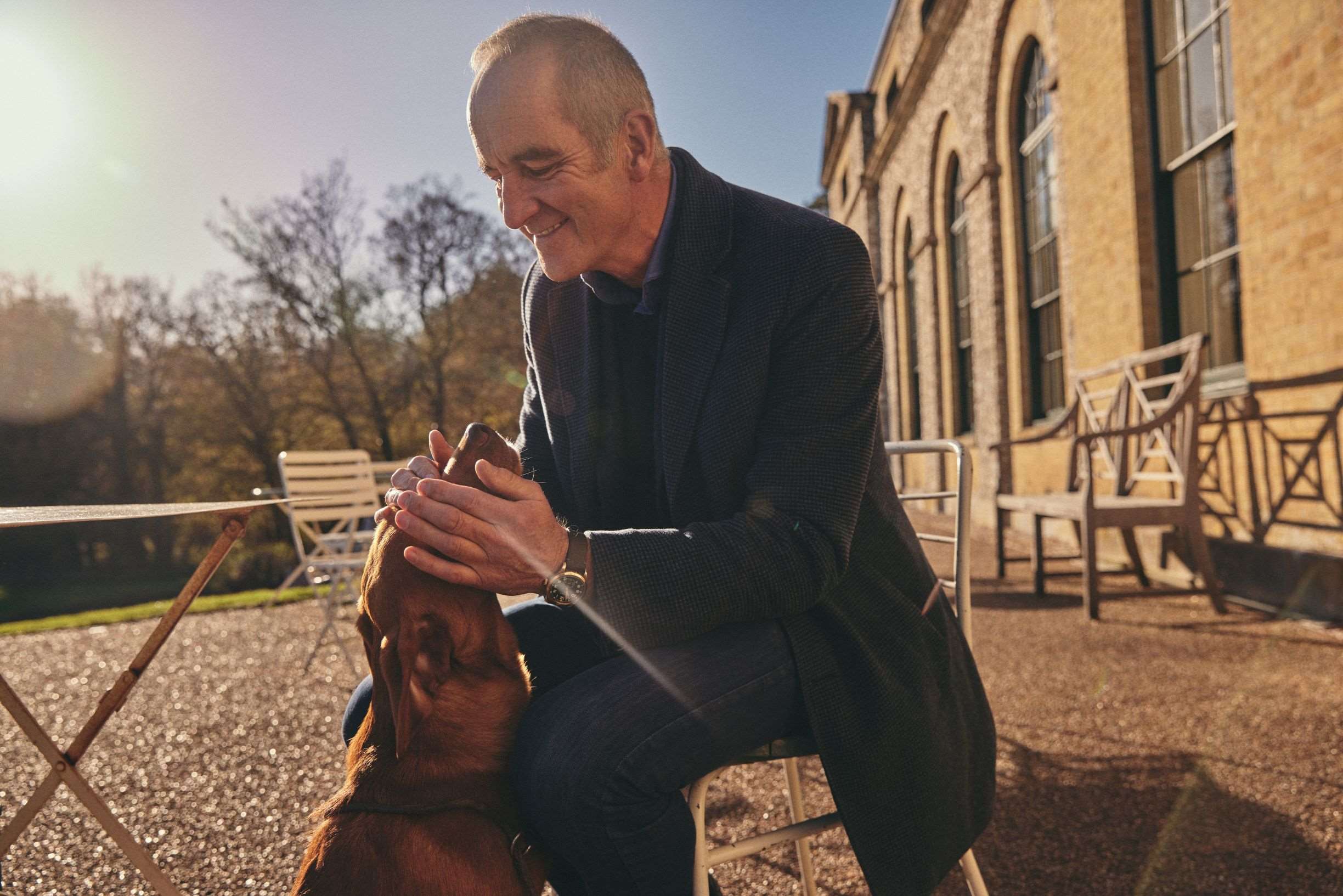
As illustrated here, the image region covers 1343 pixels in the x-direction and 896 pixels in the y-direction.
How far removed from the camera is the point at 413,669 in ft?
4.35

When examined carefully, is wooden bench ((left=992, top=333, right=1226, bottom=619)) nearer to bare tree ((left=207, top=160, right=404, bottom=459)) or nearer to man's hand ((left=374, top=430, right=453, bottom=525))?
man's hand ((left=374, top=430, right=453, bottom=525))

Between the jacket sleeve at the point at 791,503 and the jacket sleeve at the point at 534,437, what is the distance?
63 cm

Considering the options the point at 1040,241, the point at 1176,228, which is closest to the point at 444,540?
the point at 1176,228

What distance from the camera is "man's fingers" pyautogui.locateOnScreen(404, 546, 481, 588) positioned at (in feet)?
4.23

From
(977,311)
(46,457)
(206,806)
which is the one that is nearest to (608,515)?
(206,806)

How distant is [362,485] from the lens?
6.50m

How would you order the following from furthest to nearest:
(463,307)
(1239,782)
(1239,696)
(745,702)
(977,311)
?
(463,307) < (977,311) < (1239,696) < (1239,782) < (745,702)

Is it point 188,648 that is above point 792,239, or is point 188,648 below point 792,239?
A: below

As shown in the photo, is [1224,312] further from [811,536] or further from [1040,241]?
[811,536]

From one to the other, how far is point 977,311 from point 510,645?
11.9 meters

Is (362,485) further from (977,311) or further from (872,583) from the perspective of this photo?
(977,311)

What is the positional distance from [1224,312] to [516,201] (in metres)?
6.63

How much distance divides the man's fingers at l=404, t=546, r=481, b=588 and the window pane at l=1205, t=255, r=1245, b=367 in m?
6.73

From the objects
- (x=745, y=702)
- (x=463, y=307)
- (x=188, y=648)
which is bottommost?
(x=188, y=648)
